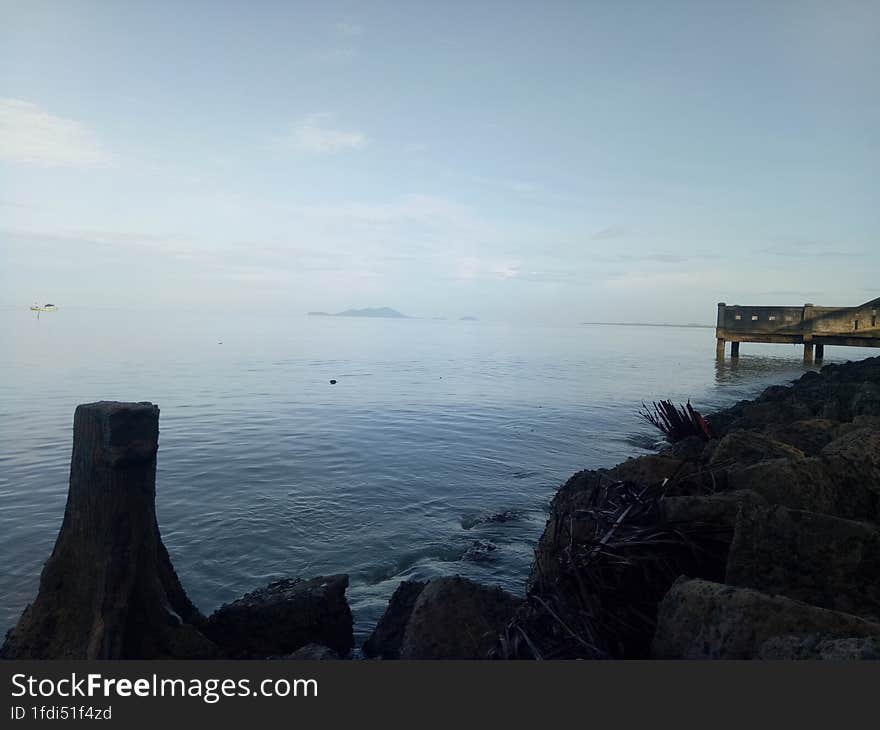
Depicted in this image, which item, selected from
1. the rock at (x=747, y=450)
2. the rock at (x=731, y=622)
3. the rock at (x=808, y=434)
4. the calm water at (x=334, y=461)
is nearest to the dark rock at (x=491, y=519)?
the calm water at (x=334, y=461)

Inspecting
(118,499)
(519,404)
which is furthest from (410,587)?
(519,404)

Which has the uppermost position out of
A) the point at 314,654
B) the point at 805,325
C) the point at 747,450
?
the point at 805,325

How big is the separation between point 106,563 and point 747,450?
5832mm

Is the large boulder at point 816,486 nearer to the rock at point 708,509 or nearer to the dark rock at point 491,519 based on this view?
the rock at point 708,509

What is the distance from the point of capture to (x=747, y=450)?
6.34m

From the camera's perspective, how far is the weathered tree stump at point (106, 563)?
4055 millimetres

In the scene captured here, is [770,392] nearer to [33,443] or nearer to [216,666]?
Result: [216,666]

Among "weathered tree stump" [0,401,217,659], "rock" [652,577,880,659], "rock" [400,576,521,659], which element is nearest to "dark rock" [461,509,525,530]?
"rock" [400,576,521,659]

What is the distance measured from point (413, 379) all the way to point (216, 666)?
3172 centimetres

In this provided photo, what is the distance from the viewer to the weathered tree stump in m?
4.05

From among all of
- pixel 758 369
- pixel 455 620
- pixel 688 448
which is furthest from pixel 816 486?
pixel 758 369

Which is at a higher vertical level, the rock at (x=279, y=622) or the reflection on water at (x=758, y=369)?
the reflection on water at (x=758, y=369)

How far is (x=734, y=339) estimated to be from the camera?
4038cm

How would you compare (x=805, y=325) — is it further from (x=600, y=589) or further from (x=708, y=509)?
(x=600, y=589)
